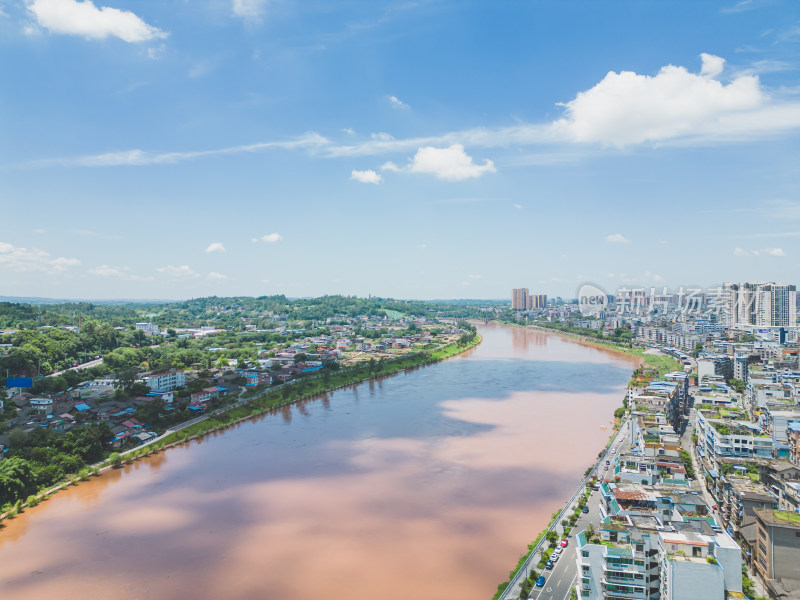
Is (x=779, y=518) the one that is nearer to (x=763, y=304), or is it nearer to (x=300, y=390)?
(x=300, y=390)

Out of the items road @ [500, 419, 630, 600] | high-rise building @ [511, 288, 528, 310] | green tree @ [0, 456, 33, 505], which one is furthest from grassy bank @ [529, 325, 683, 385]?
high-rise building @ [511, 288, 528, 310]

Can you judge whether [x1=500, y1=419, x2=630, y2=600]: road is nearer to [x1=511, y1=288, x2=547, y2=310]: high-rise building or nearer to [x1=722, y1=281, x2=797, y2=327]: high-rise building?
[x1=722, y1=281, x2=797, y2=327]: high-rise building

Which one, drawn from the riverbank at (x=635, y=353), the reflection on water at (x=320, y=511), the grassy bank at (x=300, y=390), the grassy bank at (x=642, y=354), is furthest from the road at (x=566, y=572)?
the grassy bank at (x=642, y=354)

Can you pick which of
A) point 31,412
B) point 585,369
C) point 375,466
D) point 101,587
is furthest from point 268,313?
point 101,587

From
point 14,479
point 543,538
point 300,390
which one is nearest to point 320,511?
point 543,538

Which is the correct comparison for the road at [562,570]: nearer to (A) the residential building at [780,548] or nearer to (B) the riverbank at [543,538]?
(B) the riverbank at [543,538]

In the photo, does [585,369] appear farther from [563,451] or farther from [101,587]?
[101,587]
